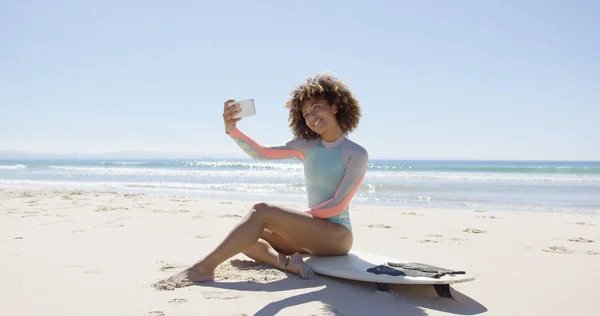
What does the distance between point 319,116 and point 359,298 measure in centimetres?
142

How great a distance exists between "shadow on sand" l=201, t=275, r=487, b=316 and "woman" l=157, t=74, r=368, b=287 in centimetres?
18

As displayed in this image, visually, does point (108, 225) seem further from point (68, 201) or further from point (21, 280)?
point (68, 201)

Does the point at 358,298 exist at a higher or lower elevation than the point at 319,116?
lower

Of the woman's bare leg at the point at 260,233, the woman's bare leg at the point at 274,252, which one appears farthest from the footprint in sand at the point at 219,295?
the woman's bare leg at the point at 274,252

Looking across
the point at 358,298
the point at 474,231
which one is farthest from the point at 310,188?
the point at 474,231

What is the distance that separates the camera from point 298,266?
11.2 feet

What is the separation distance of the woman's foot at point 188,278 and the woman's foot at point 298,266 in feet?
2.01

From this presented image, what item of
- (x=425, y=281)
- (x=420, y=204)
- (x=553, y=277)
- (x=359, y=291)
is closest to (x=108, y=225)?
(x=359, y=291)

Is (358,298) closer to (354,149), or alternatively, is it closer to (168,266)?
(354,149)

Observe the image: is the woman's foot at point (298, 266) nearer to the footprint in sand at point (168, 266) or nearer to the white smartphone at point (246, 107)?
the footprint in sand at point (168, 266)

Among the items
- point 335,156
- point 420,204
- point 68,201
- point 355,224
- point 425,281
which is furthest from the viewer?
point 420,204

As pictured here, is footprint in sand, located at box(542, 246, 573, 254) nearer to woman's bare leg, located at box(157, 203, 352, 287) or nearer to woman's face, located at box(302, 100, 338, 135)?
woman's bare leg, located at box(157, 203, 352, 287)

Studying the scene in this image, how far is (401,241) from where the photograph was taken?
5250 mm

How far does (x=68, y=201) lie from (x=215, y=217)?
4.00m
